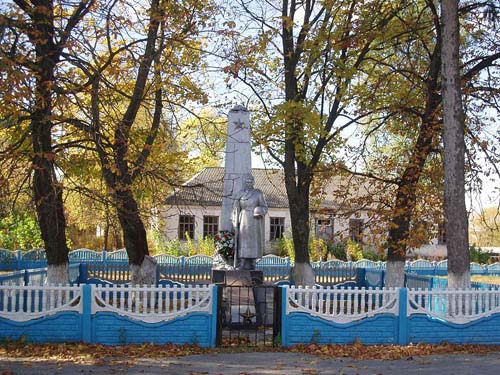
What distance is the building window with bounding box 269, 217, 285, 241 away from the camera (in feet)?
126

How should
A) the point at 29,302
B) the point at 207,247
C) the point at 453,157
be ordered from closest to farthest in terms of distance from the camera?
the point at 29,302
the point at 453,157
the point at 207,247

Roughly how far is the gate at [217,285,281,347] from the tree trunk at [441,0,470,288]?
387 centimetres

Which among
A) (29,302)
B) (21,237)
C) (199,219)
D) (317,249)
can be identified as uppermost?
(199,219)

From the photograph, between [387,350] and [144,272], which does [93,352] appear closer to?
[387,350]

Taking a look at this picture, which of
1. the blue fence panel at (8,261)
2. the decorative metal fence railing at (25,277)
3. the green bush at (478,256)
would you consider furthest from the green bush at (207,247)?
the green bush at (478,256)

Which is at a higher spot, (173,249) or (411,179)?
(411,179)

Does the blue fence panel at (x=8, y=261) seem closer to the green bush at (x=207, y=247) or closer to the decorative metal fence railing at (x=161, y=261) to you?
the decorative metal fence railing at (x=161, y=261)

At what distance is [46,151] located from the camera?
1194 centimetres

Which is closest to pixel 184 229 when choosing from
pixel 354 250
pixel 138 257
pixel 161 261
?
pixel 354 250

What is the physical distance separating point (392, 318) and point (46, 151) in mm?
7392

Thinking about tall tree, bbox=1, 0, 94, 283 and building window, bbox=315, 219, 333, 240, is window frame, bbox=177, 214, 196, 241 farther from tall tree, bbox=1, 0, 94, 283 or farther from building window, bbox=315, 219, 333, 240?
tall tree, bbox=1, 0, 94, 283

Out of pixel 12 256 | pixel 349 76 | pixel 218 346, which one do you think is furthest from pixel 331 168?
pixel 12 256

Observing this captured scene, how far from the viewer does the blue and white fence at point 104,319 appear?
34.2ft

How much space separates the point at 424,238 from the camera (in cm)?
1498
